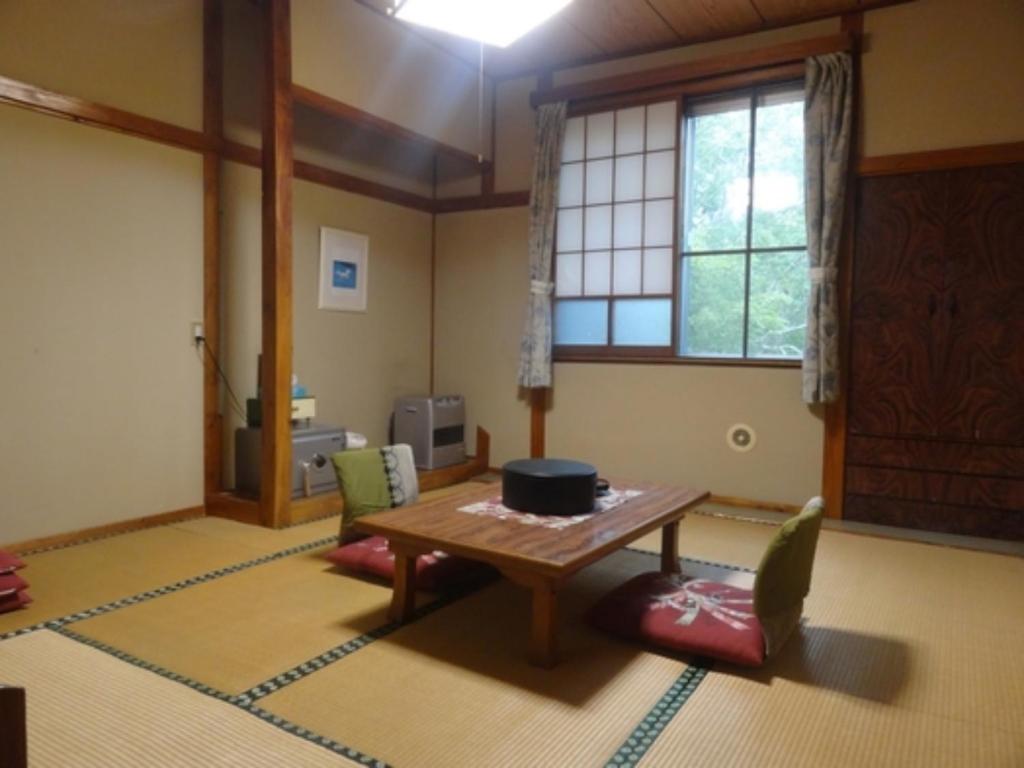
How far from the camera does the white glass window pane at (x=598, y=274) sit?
4.69 meters

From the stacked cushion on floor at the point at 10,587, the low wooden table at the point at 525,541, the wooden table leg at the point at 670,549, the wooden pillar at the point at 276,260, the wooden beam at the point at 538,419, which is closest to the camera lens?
the low wooden table at the point at 525,541

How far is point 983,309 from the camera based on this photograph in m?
3.59

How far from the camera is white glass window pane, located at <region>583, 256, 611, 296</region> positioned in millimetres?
4691

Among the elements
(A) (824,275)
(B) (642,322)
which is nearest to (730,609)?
(A) (824,275)

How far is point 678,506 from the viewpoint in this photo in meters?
2.68

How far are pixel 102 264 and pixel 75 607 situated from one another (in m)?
1.70

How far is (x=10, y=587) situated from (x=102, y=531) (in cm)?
100

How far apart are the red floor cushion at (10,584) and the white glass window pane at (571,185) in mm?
3756

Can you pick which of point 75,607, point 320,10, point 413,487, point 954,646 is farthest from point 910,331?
point 75,607

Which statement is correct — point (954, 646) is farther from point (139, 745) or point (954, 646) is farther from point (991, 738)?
point (139, 745)

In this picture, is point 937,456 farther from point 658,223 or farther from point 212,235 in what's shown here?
point 212,235

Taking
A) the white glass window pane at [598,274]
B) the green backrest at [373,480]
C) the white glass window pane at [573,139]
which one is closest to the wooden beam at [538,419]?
the white glass window pane at [598,274]

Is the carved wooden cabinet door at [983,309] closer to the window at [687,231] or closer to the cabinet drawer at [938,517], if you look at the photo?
the cabinet drawer at [938,517]

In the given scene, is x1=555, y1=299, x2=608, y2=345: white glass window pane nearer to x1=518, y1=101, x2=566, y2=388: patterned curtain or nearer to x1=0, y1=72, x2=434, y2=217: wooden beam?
x1=518, y1=101, x2=566, y2=388: patterned curtain
